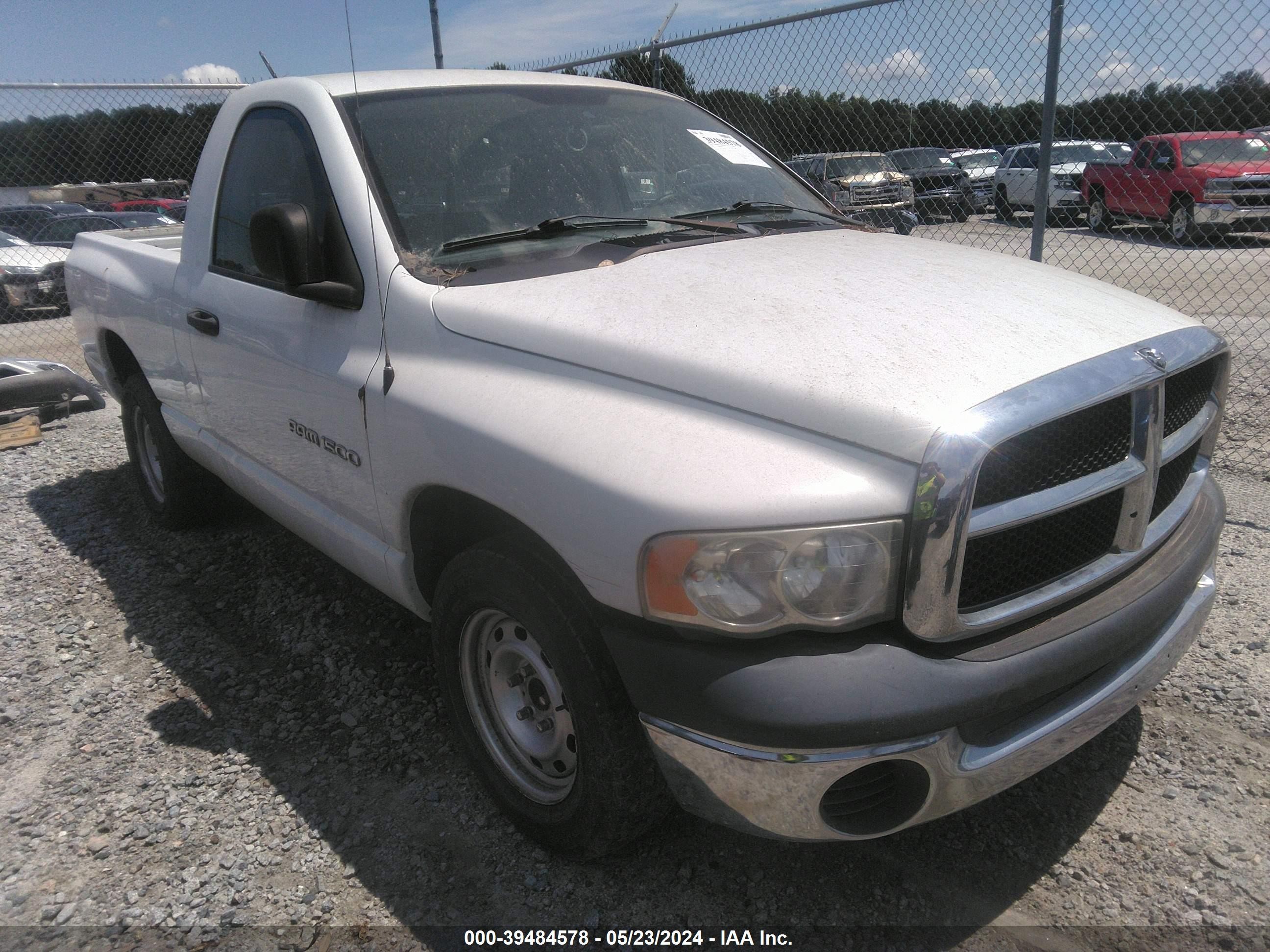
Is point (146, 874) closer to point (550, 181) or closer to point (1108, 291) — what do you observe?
point (550, 181)

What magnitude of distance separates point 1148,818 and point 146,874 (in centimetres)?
264

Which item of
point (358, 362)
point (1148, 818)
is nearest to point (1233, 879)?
point (1148, 818)

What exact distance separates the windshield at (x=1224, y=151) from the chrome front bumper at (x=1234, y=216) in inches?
21.1

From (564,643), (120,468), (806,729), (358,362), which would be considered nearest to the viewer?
(806,729)

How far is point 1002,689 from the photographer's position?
1865mm

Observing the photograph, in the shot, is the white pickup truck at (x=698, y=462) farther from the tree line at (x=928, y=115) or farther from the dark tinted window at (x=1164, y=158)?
the dark tinted window at (x=1164, y=158)

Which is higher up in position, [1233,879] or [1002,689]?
[1002,689]

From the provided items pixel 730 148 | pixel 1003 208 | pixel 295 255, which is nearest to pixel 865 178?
pixel 1003 208

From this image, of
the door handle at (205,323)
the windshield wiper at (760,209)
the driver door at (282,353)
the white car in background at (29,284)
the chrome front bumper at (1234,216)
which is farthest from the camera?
the white car in background at (29,284)

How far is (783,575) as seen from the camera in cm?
179

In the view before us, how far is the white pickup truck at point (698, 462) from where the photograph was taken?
1.80 meters

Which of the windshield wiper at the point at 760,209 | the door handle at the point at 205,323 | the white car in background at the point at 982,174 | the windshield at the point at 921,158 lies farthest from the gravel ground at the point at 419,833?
the white car in background at the point at 982,174

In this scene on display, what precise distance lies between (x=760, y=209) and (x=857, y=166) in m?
5.22

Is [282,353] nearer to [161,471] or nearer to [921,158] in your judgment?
[161,471]
